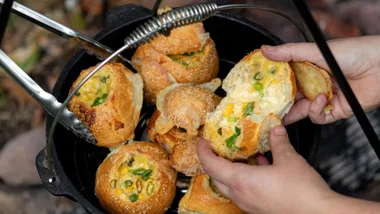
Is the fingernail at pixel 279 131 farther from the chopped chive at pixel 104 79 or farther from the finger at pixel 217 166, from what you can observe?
the chopped chive at pixel 104 79

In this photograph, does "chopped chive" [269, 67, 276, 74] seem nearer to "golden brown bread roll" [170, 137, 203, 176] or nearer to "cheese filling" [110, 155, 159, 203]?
"golden brown bread roll" [170, 137, 203, 176]

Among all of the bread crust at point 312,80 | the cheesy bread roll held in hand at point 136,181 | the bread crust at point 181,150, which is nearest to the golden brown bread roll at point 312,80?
the bread crust at point 312,80

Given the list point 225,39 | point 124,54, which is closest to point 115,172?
point 124,54

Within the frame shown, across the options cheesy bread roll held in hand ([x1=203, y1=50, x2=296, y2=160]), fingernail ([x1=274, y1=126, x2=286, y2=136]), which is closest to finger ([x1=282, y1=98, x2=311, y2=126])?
cheesy bread roll held in hand ([x1=203, y1=50, x2=296, y2=160])

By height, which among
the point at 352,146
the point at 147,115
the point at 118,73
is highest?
the point at 118,73

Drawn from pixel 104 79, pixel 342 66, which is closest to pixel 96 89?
pixel 104 79

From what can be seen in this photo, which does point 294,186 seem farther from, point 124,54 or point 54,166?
point 124,54
